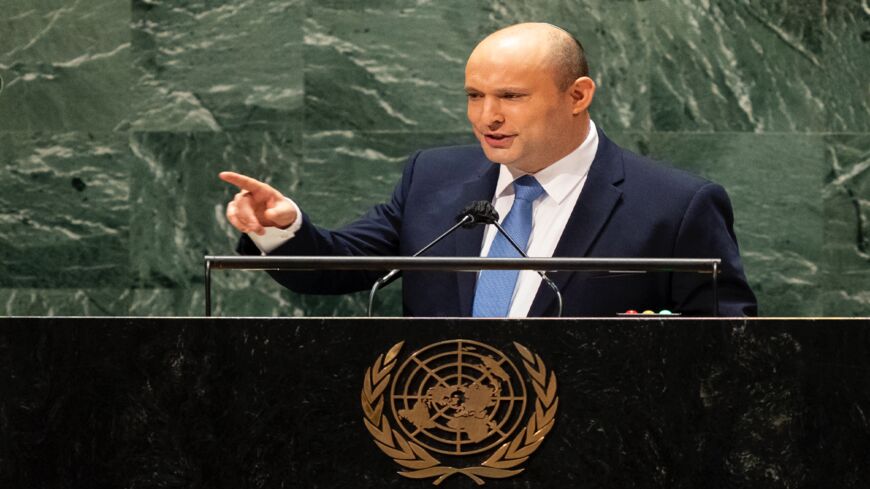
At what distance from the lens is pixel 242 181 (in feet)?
9.07

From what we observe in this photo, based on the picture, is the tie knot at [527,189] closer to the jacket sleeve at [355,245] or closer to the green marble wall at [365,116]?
the jacket sleeve at [355,245]

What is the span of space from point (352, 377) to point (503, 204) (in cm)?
141

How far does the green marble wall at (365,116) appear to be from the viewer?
4.91 m

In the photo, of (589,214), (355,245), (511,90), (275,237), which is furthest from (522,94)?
(275,237)

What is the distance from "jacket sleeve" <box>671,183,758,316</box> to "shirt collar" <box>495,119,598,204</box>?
1.05 ft

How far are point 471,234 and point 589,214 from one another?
316 mm

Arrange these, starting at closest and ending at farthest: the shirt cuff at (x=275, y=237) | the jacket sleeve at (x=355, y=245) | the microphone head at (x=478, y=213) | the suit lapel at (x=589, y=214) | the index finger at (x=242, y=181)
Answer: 1. the index finger at (x=242, y=181)
2. the microphone head at (x=478, y=213)
3. the shirt cuff at (x=275, y=237)
4. the suit lapel at (x=589, y=214)
5. the jacket sleeve at (x=355, y=245)

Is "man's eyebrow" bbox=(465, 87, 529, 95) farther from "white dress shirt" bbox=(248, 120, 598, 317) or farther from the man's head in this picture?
"white dress shirt" bbox=(248, 120, 598, 317)

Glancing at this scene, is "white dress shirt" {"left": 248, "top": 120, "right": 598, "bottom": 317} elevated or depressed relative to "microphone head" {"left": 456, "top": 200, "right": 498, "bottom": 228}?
depressed

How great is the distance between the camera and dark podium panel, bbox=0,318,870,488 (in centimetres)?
230

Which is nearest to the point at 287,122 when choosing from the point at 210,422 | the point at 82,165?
the point at 82,165

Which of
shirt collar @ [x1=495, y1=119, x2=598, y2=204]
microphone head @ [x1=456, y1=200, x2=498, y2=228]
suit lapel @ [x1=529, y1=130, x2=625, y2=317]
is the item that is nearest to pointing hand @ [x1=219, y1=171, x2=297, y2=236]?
microphone head @ [x1=456, y1=200, x2=498, y2=228]

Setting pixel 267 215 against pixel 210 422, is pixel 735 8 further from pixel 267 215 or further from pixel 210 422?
pixel 210 422

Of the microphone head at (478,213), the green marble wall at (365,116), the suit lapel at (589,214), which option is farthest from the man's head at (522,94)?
the green marble wall at (365,116)
